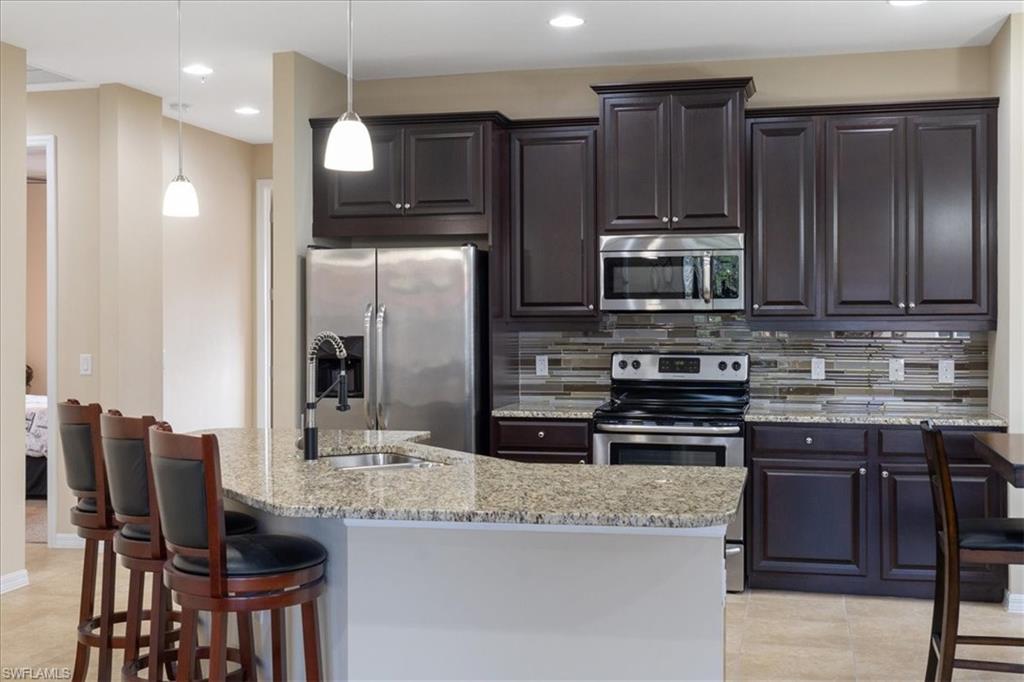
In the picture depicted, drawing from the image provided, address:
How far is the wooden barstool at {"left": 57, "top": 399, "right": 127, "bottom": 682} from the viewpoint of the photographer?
3393mm

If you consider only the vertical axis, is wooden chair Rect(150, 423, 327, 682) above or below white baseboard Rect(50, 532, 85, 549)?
above

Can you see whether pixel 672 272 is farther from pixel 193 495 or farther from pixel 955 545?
pixel 193 495

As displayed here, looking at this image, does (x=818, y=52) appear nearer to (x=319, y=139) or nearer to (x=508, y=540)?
(x=319, y=139)

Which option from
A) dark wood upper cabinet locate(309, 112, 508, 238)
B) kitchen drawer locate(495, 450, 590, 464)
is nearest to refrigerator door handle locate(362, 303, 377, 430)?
dark wood upper cabinet locate(309, 112, 508, 238)

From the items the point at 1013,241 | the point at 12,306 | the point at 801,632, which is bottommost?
the point at 801,632

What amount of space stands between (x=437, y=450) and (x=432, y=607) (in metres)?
1.01

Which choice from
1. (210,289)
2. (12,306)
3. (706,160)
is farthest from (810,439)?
(210,289)

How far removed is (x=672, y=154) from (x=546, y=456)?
162 centimetres

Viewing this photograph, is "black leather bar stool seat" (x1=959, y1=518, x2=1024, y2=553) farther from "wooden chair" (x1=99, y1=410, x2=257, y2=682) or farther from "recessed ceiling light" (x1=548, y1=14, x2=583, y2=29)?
"recessed ceiling light" (x1=548, y1=14, x2=583, y2=29)

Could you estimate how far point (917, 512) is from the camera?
488 cm

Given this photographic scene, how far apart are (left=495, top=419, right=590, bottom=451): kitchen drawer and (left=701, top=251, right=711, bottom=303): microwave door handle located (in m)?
0.85

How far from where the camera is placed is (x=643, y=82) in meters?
5.30

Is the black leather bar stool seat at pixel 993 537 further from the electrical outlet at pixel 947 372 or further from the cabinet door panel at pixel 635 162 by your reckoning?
the cabinet door panel at pixel 635 162

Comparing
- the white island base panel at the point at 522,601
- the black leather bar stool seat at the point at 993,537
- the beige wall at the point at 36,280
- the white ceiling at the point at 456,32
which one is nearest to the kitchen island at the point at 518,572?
the white island base panel at the point at 522,601
